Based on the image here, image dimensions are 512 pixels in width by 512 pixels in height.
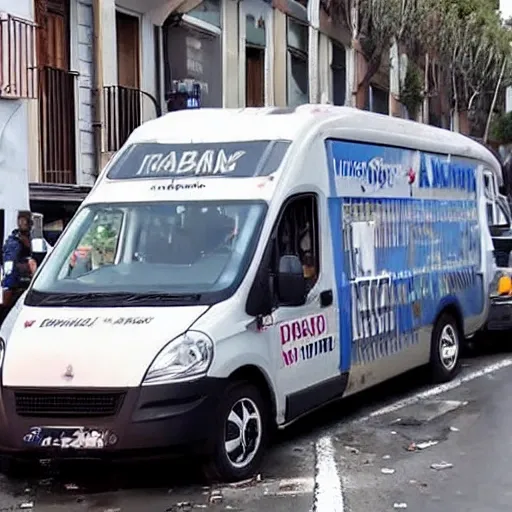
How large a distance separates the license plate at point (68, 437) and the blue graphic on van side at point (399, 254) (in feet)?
8.51

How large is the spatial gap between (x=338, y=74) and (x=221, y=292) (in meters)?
21.0

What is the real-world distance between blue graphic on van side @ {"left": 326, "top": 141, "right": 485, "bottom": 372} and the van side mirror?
1043mm

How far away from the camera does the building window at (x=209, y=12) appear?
1969 centimetres

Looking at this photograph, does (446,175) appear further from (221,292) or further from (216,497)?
(216,497)

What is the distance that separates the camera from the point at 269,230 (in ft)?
25.3

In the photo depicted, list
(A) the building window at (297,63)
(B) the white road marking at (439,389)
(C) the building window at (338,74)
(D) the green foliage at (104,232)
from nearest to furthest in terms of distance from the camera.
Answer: (D) the green foliage at (104,232) < (B) the white road marking at (439,389) < (A) the building window at (297,63) < (C) the building window at (338,74)

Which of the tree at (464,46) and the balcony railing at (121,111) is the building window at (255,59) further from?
the tree at (464,46)

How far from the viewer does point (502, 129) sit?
42281 mm

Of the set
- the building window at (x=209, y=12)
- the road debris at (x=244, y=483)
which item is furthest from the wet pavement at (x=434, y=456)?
the building window at (x=209, y=12)

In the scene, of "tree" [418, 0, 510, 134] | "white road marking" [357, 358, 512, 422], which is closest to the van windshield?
"white road marking" [357, 358, 512, 422]

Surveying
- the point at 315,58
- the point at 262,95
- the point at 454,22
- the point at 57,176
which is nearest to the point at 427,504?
the point at 57,176

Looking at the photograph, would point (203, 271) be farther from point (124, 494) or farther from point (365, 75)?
point (365, 75)

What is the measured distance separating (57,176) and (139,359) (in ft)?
31.0

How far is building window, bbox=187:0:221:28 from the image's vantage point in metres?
19.7
